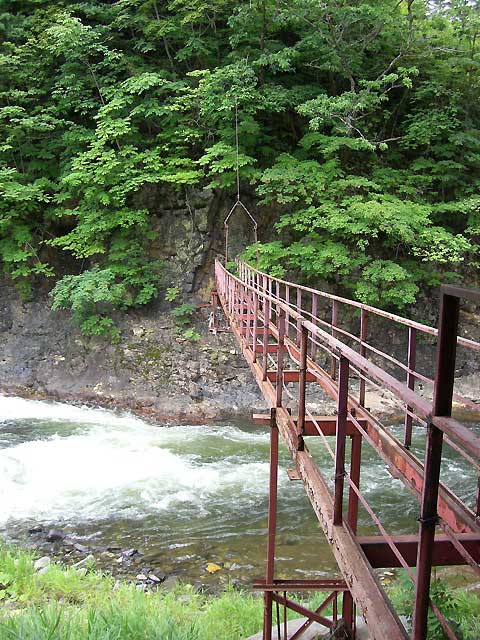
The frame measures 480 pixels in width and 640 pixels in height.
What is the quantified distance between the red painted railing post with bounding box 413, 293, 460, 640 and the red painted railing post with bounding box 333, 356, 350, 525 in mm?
971

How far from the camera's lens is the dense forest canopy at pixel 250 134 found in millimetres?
11578

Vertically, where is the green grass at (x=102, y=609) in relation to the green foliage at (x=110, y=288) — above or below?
below

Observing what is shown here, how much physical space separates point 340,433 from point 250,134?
1117 centimetres

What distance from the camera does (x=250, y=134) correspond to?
493 inches

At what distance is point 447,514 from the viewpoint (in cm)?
264

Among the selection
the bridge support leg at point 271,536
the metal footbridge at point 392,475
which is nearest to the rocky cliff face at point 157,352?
the metal footbridge at point 392,475

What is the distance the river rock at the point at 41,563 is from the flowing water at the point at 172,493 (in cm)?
67

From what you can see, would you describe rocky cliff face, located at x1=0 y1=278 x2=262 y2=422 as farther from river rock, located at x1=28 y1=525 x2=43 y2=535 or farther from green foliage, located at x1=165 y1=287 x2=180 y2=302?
river rock, located at x1=28 y1=525 x2=43 y2=535

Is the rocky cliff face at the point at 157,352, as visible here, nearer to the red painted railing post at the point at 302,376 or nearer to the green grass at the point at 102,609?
the green grass at the point at 102,609

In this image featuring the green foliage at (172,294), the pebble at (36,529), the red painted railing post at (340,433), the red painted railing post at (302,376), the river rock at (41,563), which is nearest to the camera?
the red painted railing post at (340,433)

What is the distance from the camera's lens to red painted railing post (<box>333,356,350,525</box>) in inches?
97.6

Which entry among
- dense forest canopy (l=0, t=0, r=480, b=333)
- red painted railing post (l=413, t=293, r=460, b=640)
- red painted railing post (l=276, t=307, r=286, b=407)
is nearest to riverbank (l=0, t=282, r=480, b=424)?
dense forest canopy (l=0, t=0, r=480, b=333)

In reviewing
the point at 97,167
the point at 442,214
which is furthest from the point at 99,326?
the point at 442,214

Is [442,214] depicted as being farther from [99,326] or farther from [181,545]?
[181,545]
